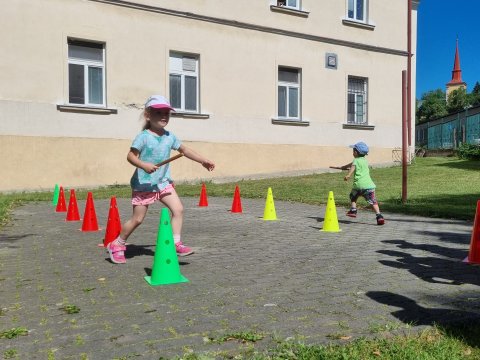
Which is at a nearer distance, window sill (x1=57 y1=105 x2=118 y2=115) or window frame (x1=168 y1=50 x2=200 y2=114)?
window sill (x1=57 y1=105 x2=118 y2=115)

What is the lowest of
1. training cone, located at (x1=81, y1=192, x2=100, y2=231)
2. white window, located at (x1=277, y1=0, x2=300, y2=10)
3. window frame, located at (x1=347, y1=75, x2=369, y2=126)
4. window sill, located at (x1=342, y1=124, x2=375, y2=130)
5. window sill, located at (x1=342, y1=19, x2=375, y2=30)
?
training cone, located at (x1=81, y1=192, x2=100, y2=231)

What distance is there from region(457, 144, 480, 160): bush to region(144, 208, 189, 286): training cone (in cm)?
2260

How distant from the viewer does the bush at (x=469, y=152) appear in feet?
78.6

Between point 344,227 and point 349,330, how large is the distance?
191 inches

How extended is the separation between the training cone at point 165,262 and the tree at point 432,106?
9131cm

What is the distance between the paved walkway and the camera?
3125 mm

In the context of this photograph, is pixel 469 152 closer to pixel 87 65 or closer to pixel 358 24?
pixel 358 24

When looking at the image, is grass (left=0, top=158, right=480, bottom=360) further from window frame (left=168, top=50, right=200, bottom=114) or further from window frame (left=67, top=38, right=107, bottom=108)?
window frame (left=168, top=50, right=200, bottom=114)

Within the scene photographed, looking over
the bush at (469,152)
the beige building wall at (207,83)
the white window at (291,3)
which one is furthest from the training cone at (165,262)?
the bush at (469,152)

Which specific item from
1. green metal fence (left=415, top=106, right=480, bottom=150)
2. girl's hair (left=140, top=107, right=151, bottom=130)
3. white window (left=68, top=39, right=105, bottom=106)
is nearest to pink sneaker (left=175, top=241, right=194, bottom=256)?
girl's hair (left=140, top=107, right=151, bottom=130)

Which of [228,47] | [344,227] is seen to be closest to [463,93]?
[228,47]

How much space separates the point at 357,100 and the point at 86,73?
11.0 meters

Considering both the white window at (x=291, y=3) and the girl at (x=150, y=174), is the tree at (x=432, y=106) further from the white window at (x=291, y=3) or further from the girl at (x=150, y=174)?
the girl at (x=150, y=174)

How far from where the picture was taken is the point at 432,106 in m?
91.8
